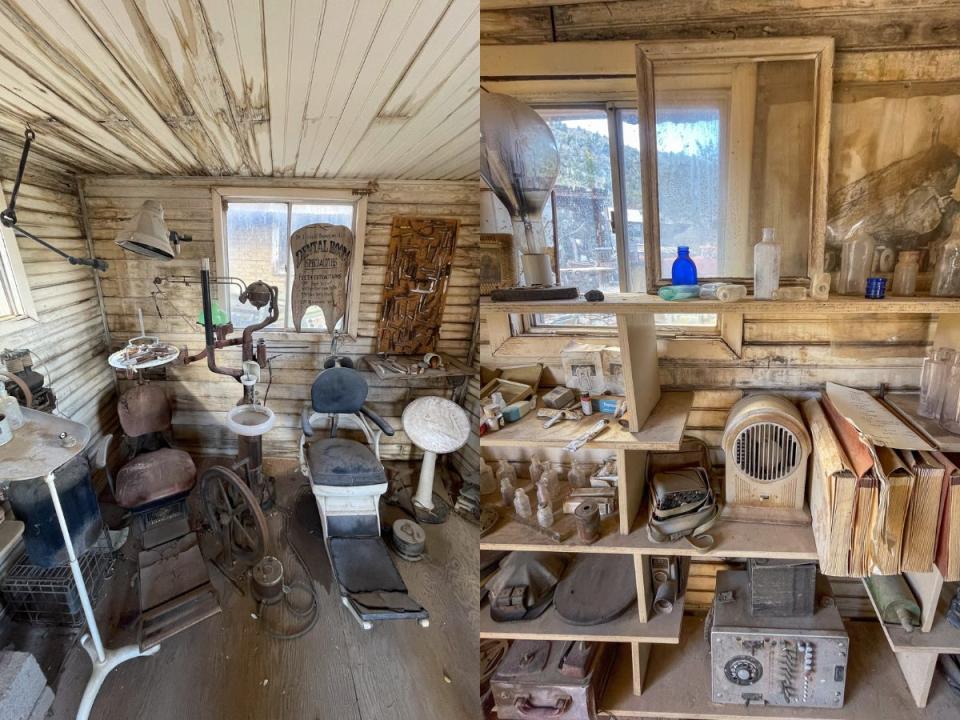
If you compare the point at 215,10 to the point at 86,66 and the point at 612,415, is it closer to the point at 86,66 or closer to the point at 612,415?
the point at 86,66

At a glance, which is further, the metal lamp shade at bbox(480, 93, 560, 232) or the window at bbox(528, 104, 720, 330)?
the window at bbox(528, 104, 720, 330)

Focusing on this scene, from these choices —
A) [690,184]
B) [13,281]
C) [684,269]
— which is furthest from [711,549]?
[13,281]

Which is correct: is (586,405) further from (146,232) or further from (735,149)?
(146,232)

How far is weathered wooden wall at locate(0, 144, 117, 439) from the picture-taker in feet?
2.72

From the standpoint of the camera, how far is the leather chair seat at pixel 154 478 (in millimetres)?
971

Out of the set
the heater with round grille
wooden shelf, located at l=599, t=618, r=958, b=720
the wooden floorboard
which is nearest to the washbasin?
the wooden floorboard

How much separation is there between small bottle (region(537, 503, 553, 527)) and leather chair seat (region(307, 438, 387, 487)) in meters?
0.63

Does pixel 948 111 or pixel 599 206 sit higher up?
pixel 948 111

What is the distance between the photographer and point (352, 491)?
115 cm

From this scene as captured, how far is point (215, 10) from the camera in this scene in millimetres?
715

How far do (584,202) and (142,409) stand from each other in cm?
113

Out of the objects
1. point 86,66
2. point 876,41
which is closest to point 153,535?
point 86,66

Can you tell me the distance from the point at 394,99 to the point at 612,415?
98 centimetres

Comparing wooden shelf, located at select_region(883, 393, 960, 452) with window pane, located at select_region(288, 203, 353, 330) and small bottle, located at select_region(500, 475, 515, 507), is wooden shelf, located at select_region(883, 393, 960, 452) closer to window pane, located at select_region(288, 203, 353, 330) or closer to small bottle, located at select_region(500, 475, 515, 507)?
small bottle, located at select_region(500, 475, 515, 507)
